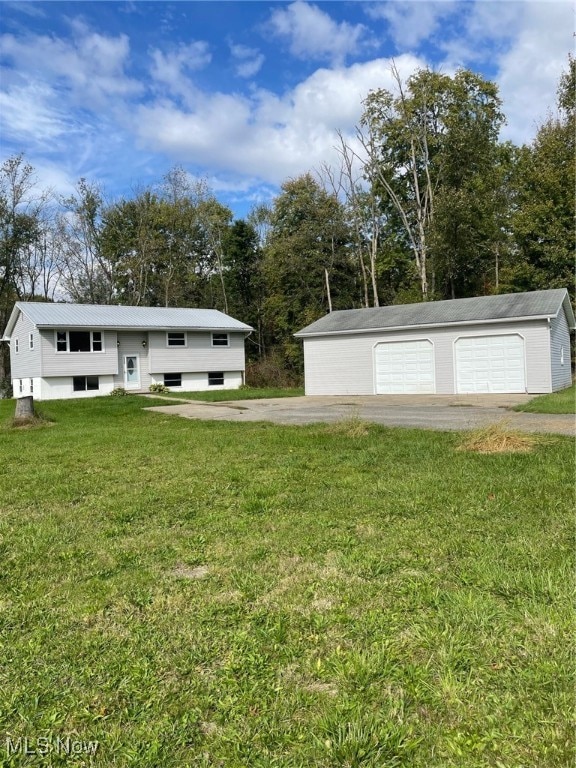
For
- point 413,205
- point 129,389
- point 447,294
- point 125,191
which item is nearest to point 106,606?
point 129,389

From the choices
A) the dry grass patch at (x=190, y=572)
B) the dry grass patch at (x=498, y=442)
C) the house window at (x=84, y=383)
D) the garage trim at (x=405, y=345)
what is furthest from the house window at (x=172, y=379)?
the dry grass patch at (x=190, y=572)

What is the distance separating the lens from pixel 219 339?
2812cm

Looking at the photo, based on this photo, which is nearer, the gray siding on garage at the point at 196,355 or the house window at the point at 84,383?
the house window at the point at 84,383

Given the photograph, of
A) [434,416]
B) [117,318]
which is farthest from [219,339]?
[434,416]

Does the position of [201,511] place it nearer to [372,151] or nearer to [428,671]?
[428,671]

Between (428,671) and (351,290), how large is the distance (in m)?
32.1

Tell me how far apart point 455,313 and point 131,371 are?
15.8m

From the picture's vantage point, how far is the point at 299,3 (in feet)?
31.1

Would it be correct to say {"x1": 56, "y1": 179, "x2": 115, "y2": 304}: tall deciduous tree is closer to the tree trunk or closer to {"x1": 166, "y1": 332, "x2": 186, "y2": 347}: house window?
{"x1": 166, "y1": 332, "x2": 186, "y2": 347}: house window

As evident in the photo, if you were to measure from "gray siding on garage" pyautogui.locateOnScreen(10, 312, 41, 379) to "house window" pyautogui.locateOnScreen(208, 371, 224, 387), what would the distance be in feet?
28.9

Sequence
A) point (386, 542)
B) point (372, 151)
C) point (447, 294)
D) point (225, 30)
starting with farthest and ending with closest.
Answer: point (372, 151)
point (447, 294)
point (225, 30)
point (386, 542)

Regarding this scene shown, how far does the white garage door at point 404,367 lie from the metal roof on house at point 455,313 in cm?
86

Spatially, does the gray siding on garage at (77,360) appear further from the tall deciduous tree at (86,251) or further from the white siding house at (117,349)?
the tall deciduous tree at (86,251)

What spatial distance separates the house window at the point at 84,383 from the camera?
23500 millimetres
